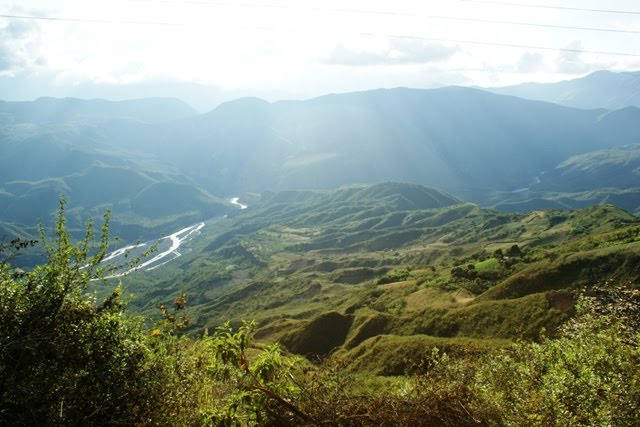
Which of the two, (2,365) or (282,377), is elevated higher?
(2,365)

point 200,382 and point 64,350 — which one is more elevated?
point 64,350

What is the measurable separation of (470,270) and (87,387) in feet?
233

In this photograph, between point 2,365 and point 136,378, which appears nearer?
point 2,365

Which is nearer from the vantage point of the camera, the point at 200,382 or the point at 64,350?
the point at 64,350

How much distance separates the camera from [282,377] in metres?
A: 7.98

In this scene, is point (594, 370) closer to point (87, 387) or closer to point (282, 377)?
point (282, 377)

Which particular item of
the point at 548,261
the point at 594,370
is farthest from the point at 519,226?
the point at 594,370

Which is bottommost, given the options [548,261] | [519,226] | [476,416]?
[519,226]

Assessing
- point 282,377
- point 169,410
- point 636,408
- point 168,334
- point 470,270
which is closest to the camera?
point 636,408

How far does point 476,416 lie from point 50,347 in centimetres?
804

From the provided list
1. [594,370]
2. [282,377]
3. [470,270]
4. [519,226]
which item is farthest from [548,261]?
[519,226]

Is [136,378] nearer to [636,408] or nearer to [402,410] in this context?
[402,410]

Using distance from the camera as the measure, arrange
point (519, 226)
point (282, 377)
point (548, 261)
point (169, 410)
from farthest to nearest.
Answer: point (519, 226) < point (548, 261) < point (169, 410) < point (282, 377)

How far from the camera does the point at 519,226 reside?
535ft
